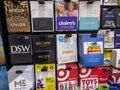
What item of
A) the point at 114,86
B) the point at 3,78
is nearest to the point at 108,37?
the point at 114,86

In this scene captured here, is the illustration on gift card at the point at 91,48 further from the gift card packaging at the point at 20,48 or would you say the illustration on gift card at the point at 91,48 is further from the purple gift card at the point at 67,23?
the gift card packaging at the point at 20,48

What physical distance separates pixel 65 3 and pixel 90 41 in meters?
0.51

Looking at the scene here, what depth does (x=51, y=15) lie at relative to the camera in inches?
64.0

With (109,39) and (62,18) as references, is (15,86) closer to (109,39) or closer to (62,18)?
(62,18)

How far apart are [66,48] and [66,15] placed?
38 cm

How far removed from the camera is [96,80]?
1716mm

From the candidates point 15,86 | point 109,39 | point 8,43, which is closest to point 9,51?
point 8,43

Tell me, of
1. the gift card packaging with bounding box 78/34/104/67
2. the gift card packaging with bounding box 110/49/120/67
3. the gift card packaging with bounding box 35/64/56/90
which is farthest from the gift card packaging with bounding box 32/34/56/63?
the gift card packaging with bounding box 110/49/120/67

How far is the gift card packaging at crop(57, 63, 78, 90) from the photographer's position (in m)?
1.69

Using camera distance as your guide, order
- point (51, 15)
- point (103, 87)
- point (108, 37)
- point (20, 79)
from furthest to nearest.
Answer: point (108, 37) < point (103, 87) < point (51, 15) < point (20, 79)

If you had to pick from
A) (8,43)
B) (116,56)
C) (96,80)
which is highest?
(8,43)

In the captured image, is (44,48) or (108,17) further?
(108,17)

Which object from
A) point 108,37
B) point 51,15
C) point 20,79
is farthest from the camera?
point 108,37

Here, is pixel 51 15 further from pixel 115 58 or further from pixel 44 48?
pixel 115 58
